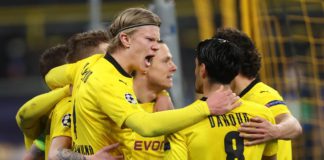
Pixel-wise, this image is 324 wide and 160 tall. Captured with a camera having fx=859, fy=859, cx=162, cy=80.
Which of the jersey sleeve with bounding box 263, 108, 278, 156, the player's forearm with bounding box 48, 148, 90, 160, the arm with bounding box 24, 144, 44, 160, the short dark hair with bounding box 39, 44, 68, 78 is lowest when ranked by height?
the arm with bounding box 24, 144, 44, 160

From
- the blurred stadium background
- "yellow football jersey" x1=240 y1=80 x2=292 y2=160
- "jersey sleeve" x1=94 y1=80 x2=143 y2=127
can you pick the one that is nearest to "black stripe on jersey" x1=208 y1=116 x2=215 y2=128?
"jersey sleeve" x1=94 y1=80 x2=143 y2=127

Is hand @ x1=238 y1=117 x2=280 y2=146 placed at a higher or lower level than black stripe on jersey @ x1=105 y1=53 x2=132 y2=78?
lower

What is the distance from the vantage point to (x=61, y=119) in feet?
19.2

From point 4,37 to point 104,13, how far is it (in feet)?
9.18

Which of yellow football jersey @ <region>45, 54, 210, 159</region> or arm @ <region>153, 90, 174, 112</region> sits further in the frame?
arm @ <region>153, 90, 174, 112</region>

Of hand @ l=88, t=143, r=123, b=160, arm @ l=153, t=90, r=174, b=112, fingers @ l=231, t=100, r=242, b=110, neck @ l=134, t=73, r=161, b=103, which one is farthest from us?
neck @ l=134, t=73, r=161, b=103

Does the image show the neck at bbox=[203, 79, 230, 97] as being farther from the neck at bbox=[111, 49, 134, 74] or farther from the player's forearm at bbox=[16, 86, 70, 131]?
the player's forearm at bbox=[16, 86, 70, 131]

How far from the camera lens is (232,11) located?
9609 mm

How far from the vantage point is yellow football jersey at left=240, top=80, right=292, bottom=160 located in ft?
18.9

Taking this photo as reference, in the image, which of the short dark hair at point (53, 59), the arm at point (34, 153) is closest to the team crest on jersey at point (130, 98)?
the short dark hair at point (53, 59)

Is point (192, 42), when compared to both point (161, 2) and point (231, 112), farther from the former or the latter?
point (231, 112)

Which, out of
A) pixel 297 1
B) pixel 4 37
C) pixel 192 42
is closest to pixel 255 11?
pixel 297 1

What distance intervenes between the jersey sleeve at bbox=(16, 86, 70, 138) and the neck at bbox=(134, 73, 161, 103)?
0.66 metres

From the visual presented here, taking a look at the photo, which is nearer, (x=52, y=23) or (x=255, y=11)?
(x=255, y=11)
